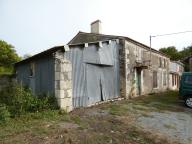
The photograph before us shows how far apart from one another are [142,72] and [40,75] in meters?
9.39

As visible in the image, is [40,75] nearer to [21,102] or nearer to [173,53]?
[21,102]

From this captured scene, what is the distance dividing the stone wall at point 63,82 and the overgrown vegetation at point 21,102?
1.19 feet

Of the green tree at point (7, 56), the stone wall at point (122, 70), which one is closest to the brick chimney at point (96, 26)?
the stone wall at point (122, 70)

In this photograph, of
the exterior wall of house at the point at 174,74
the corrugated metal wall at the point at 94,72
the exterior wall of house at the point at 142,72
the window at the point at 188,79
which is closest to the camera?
the corrugated metal wall at the point at 94,72

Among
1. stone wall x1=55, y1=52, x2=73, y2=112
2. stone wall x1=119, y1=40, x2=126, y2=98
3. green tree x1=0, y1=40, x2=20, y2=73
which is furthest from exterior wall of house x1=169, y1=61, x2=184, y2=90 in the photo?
green tree x1=0, y1=40, x2=20, y2=73

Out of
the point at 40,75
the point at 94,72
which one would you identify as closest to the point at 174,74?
the point at 94,72

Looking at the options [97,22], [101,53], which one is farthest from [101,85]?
[97,22]

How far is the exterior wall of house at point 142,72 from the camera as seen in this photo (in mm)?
16219

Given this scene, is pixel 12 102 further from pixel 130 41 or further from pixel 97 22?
pixel 97 22

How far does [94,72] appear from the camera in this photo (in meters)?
13.0

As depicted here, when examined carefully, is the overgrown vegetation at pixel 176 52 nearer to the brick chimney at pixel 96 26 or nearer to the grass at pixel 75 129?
the brick chimney at pixel 96 26

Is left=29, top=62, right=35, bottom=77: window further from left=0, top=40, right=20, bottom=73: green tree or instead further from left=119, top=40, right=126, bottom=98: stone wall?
left=0, top=40, right=20, bottom=73: green tree

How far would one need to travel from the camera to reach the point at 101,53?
13594mm

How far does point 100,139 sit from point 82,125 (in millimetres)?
1539
